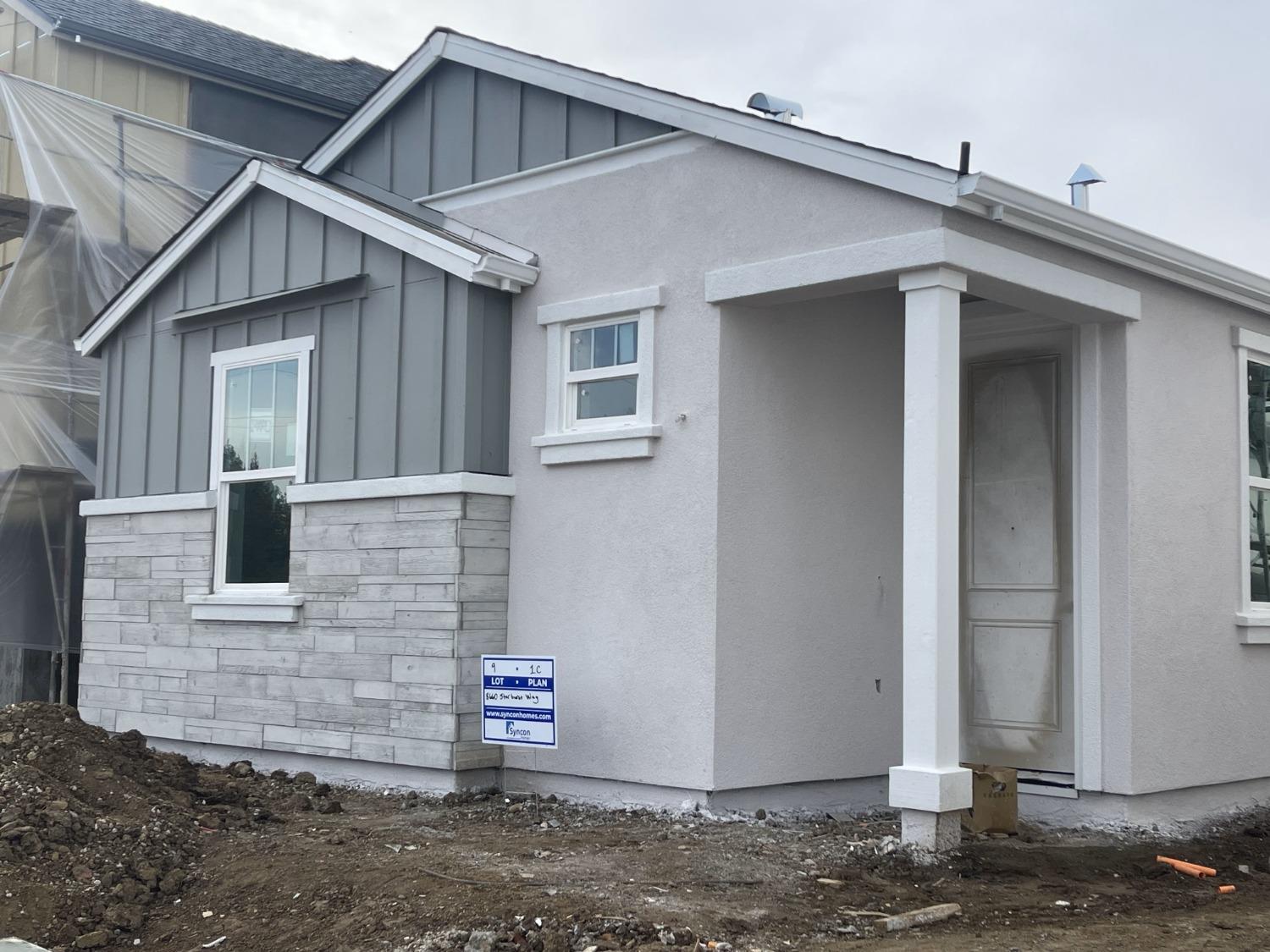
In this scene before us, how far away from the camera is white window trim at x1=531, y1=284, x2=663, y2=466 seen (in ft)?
28.1

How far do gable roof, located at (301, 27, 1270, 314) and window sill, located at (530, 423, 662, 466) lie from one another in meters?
1.79

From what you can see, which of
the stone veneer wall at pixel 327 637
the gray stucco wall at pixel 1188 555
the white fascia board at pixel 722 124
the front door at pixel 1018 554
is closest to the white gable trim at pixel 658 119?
the white fascia board at pixel 722 124

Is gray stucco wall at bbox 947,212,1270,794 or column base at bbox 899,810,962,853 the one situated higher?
gray stucco wall at bbox 947,212,1270,794

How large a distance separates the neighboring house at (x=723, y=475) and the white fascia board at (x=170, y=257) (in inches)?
4.9

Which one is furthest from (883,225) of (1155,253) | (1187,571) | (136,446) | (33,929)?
(136,446)

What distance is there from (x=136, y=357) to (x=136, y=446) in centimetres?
74

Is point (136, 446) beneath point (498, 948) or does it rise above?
above

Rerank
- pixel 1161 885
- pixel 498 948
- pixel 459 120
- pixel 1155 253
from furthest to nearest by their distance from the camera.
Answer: pixel 459 120 < pixel 1155 253 < pixel 1161 885 < pixel 498 948

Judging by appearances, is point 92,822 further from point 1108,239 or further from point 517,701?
point 1108,239

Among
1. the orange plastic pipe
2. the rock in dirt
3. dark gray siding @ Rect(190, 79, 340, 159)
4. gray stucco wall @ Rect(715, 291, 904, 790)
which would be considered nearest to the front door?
gray stucco wall @ Rect(715, 291, 904, 790)

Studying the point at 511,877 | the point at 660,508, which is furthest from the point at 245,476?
the point at 511,877

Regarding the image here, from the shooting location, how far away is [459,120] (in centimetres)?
1025

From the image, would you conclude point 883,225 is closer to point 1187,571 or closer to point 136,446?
point 1187,571

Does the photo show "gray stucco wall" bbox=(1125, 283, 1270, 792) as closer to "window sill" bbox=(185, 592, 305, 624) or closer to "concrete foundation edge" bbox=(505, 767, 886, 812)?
"concrete foundation edge" bbox=(505, 767, 886, 812)
